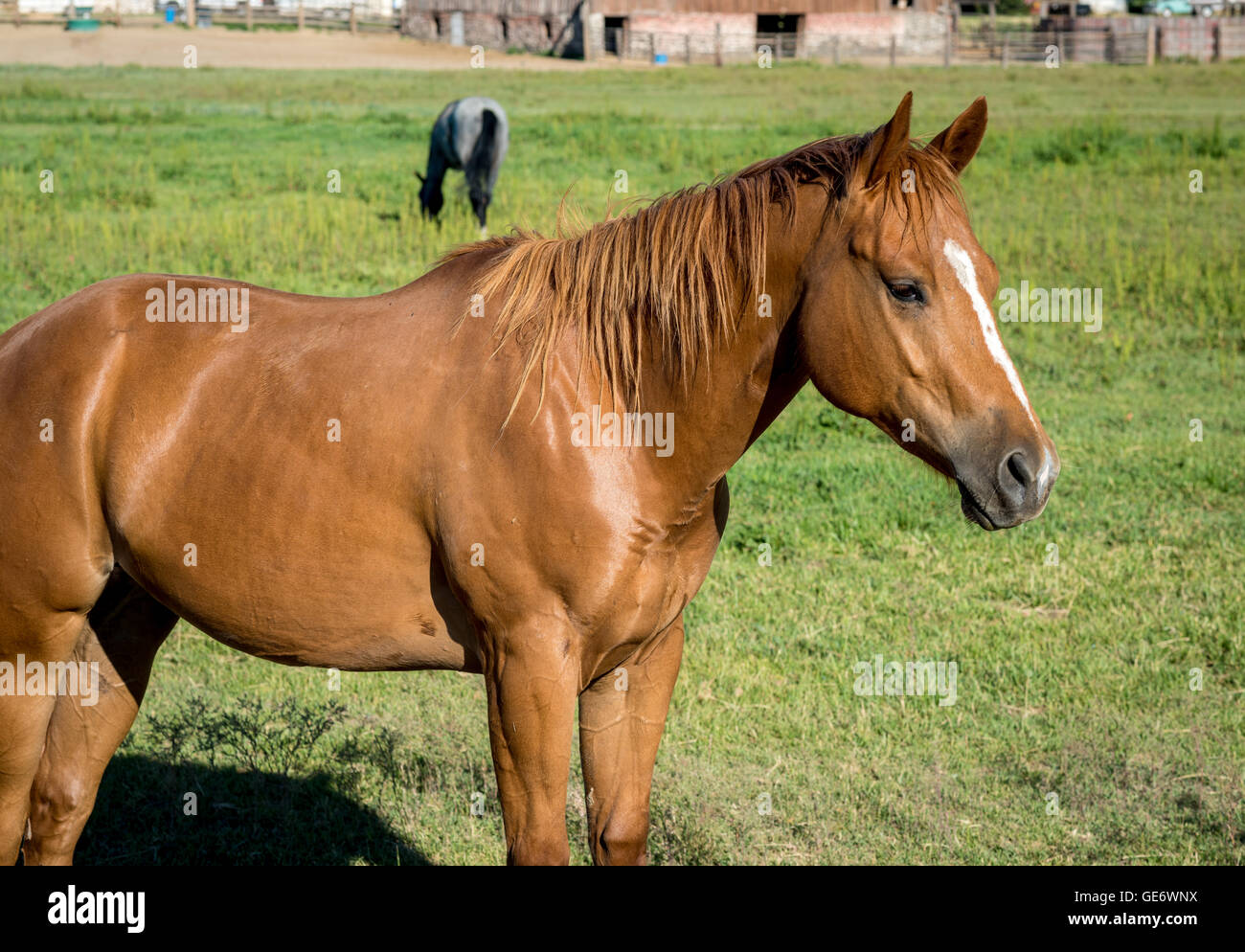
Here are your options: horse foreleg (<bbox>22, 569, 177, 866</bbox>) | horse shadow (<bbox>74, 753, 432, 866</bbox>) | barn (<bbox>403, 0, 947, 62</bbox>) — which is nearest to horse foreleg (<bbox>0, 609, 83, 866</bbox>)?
horse foreleg (<bbox>22, 569, 177, 866</bbox>)

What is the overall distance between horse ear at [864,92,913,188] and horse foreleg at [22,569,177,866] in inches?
91.0

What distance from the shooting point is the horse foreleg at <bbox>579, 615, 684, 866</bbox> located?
3.11 meters

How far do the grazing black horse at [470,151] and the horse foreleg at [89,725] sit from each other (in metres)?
Answer: 11.9

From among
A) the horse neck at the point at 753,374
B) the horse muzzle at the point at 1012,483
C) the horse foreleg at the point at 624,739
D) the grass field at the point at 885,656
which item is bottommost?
the grass field at the point at 885,656

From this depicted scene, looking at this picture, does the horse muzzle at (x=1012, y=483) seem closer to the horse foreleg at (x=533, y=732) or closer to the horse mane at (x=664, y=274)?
the horse mane at (x=664, y=274)

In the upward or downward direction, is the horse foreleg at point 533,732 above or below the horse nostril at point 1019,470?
below

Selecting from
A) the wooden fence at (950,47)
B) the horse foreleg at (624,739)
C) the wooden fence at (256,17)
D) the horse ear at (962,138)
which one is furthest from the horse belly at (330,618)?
the wooden fence at (256,17)

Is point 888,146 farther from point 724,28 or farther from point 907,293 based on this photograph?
point 724,28

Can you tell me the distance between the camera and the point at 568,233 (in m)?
3.17

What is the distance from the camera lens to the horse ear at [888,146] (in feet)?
7.80

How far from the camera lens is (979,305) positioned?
2453mm

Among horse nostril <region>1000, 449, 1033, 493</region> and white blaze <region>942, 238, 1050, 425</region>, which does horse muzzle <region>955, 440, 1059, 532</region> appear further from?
white blaze <region>942, 238, 1050, 425</region>

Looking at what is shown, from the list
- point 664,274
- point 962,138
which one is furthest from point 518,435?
point 962,138
